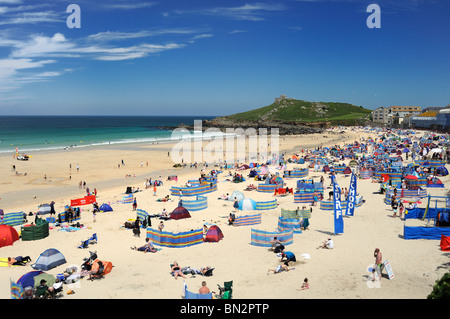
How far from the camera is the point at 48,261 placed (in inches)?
490

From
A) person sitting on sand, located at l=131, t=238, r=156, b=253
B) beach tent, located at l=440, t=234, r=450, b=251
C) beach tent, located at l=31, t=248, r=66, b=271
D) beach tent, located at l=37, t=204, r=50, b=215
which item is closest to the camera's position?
beach tent, located at l=31, t=248, r=66, b=271

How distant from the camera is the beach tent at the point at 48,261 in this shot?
12.4 m

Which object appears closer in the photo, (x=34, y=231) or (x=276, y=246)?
(x=276, y=246)

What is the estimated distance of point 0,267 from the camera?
12.6 metres

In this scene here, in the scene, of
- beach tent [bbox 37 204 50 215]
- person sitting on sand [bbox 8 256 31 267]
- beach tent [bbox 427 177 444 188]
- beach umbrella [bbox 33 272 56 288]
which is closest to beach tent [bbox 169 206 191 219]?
person sitting on sand [bbox 8 256 31 267]

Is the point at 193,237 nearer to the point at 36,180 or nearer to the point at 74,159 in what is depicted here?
the point at 36,180

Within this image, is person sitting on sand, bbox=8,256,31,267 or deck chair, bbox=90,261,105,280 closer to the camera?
deck chair, bbox=90,261,105,280

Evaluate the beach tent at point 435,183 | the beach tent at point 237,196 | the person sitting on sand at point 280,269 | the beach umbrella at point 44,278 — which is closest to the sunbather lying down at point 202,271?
the person sitting on sand at point 280,269

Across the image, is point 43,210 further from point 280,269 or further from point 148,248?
point 280,269

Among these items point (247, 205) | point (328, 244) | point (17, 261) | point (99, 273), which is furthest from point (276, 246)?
point (17, 261)

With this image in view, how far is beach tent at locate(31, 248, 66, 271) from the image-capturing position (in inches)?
487

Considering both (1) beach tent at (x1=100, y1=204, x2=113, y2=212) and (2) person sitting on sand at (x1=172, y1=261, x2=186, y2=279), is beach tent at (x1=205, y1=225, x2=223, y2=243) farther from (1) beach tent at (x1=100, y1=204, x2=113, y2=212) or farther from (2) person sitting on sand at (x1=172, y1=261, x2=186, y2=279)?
(1) beach tent at (x1=100, y1=204, x2=113, y2=212)

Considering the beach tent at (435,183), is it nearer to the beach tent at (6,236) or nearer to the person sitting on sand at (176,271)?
the person sitting on sand at (176,271)

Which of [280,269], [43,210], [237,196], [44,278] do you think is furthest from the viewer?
[237,196]
